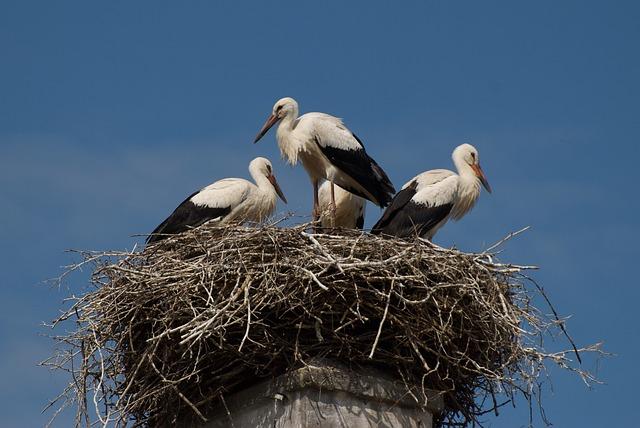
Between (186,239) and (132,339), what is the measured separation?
99cm

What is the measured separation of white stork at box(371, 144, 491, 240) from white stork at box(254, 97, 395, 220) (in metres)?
0.35

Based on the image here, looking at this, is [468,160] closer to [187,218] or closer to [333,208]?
[333,208]

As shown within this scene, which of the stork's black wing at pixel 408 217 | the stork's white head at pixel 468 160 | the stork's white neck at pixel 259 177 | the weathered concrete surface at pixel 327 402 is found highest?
the stork's white neck at pixel 259 177

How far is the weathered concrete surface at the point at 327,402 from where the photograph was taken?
22.5 feet

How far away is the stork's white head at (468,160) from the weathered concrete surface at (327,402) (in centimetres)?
346

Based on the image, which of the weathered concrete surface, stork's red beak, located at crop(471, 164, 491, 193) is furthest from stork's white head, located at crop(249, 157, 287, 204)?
the weathered concrete surface

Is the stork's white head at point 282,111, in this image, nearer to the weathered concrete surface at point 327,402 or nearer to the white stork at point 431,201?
the white stork at point 431,201

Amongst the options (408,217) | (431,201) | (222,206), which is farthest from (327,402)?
(222,206)

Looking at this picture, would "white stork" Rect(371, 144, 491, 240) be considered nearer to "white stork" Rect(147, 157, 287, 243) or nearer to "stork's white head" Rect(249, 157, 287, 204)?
"white stork" Rect(147, 157, 287, 243)

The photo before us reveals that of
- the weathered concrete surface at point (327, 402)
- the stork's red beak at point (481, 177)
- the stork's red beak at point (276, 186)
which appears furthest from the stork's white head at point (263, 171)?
the weathered concrete surface at point (327, 402)

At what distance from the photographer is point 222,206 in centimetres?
998

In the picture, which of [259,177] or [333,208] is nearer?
[333,208]

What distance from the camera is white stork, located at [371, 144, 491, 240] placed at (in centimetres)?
966

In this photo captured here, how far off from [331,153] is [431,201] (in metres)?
1.04
